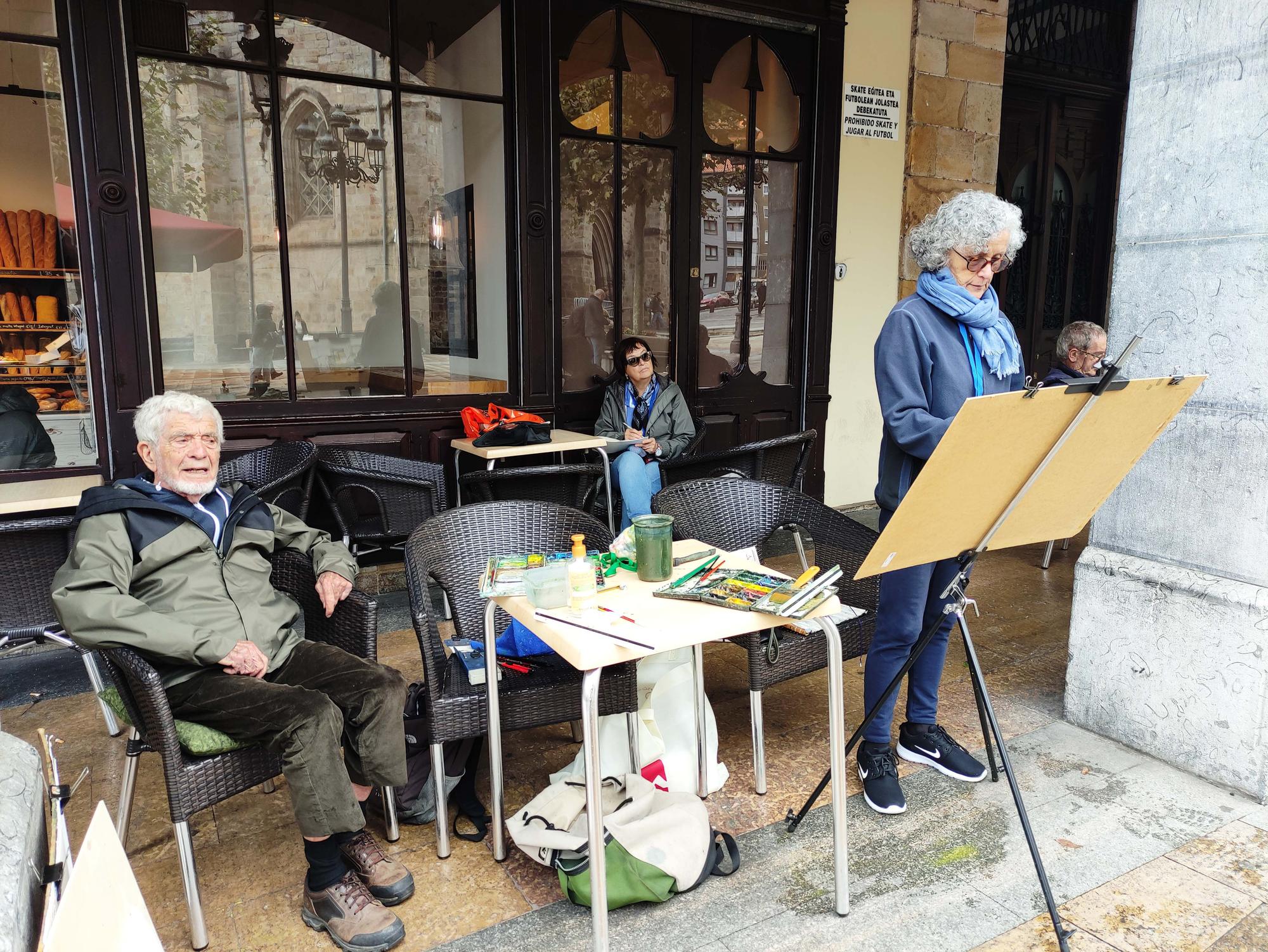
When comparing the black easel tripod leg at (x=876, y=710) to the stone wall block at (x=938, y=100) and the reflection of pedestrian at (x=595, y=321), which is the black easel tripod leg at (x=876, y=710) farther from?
the stone wall block at (x=938, y=100)

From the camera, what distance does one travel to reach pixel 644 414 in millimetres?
5293

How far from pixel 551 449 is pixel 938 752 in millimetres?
2443

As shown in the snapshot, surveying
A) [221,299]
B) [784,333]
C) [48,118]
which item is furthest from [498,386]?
[48,118]

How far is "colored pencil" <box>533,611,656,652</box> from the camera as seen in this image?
2002mm

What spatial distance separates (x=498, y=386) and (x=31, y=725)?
9.67 ft

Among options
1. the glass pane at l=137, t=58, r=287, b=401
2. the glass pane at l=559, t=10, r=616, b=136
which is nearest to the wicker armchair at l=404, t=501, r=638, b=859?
the glass pane at l=137, t=58, r=287, b=401

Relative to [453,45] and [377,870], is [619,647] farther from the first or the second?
[453,45]

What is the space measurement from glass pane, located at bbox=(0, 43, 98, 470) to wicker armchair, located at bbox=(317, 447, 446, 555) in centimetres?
125

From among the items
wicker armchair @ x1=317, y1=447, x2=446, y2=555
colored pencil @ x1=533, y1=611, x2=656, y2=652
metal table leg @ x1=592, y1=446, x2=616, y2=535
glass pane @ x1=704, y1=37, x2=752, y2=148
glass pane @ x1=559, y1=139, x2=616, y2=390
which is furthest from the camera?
glass pane @ x1=704, y1=37, x2=752, y2=148

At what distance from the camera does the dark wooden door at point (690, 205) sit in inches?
216

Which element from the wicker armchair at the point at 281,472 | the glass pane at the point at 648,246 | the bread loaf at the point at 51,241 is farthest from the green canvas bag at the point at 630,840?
the bread loaf at the point at 51,241

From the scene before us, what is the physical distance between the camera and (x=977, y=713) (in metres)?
3.43

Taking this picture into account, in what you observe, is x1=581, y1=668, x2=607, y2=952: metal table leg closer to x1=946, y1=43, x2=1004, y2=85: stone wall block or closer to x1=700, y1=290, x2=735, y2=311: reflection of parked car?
x1=700, y1=290, x2=735, y2=311: reflection of parked car

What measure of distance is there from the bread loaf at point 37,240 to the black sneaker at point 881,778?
460 cm
